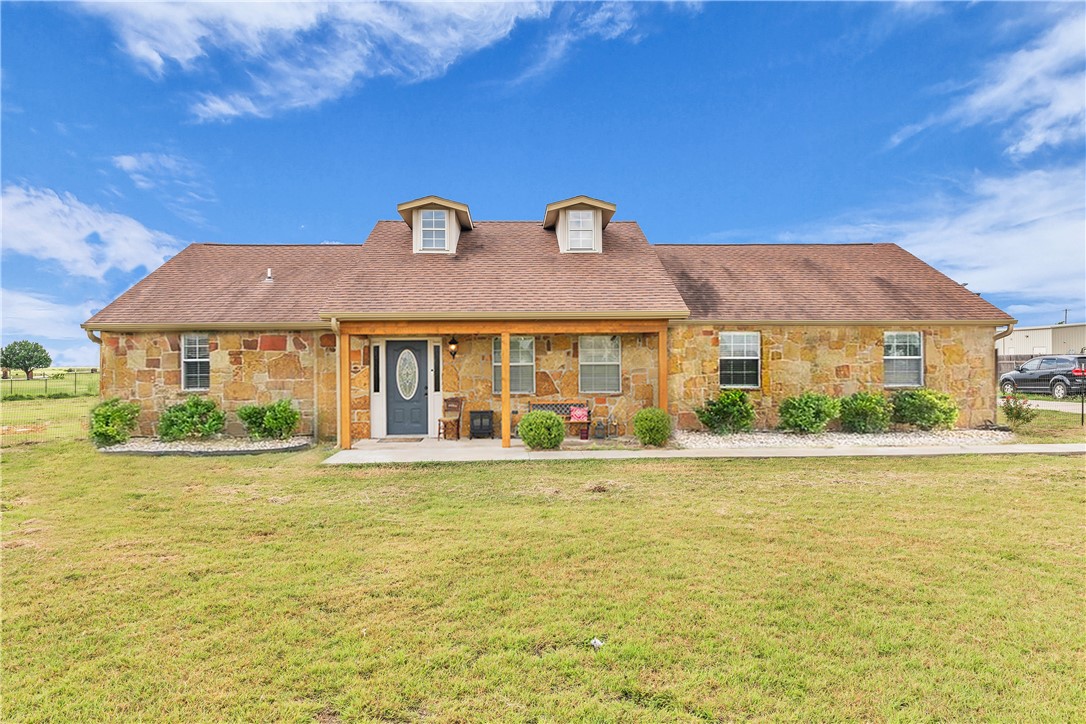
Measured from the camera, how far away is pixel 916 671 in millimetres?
2824

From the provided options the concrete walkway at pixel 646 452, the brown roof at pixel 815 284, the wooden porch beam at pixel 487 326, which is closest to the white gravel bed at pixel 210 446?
the concrete walkway at pixel 646 452

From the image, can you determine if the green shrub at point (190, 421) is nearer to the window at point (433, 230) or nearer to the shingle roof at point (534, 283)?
the shingle roof at point (534, 283)

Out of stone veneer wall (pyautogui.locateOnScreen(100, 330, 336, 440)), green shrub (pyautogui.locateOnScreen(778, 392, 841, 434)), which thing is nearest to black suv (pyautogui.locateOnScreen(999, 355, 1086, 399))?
green shrub (pyautogui.locateOnScreen(778, 392, 841, 434))

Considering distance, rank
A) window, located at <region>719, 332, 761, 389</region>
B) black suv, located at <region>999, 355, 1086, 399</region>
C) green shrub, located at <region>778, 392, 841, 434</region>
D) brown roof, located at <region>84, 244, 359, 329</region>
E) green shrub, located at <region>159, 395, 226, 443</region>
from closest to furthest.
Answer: green shrub, located at <region>159, 395, 226, 443</region>, green shrub, located at <region>778, 392, 841, 434</region>, brown roof, located at <region>84, 244, 359, 329</region>, window, located at <region>719, 332, 761, 389</region>, black suv, located at <region>999, 355, 1086, 399</region>

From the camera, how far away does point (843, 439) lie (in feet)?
34.5

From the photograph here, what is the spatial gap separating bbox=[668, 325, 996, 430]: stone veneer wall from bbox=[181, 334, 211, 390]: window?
11.0 m

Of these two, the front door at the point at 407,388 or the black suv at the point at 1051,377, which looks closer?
the front door at the point at 407,388

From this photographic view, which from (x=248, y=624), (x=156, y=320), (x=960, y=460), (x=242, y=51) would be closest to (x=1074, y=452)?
(x=960, y=460)

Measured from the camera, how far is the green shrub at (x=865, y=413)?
1109 cm

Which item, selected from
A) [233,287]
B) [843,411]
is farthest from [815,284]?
[233,287]

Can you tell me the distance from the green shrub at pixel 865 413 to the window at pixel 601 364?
5341 mm

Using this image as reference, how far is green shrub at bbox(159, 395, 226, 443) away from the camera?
407 inches

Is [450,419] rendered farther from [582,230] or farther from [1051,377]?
[1051,377]

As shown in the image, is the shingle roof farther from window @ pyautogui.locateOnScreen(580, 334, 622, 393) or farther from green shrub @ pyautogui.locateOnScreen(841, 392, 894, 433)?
green shrub @ pyautogui.locateOnScreen(841, 392, 894, 433)
